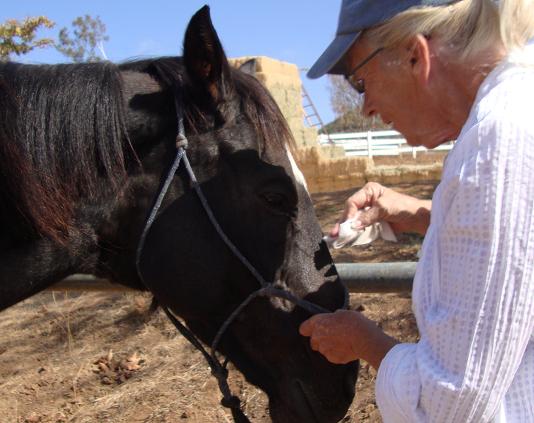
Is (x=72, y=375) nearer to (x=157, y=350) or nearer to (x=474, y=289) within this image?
(x=157, y=350)

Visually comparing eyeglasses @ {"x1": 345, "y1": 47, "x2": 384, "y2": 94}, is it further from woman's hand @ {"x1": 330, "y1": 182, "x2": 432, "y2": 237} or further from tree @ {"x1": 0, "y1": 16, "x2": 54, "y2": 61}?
tree @ {"x1": 0, "y1": 16, "x2": 54, "y2": 61}

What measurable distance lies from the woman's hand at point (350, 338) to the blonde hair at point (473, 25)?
2.15 ft

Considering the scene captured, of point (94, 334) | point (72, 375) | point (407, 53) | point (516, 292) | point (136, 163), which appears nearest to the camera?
point (516, 292)

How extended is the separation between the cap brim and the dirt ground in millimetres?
2001

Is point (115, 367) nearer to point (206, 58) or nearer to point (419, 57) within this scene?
point (206, 58)

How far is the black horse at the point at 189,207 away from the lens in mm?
1847

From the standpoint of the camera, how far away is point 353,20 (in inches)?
54.4

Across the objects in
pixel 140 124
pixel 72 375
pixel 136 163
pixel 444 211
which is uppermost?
pixel 140 124

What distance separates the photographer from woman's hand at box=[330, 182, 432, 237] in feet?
6.40

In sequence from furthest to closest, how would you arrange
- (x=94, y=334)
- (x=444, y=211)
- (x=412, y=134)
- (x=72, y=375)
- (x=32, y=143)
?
(x=94, y=334)
(x=72, y=375)
(x=32, y=143)
(x=412, y=134)
(x=444, y=211)

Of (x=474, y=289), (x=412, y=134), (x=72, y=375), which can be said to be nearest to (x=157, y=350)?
(x=72, y=375)

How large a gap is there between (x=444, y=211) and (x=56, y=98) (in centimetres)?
132

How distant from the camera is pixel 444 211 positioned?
1.11m

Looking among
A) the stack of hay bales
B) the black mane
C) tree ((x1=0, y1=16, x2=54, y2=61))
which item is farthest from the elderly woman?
the stack of hay bales
